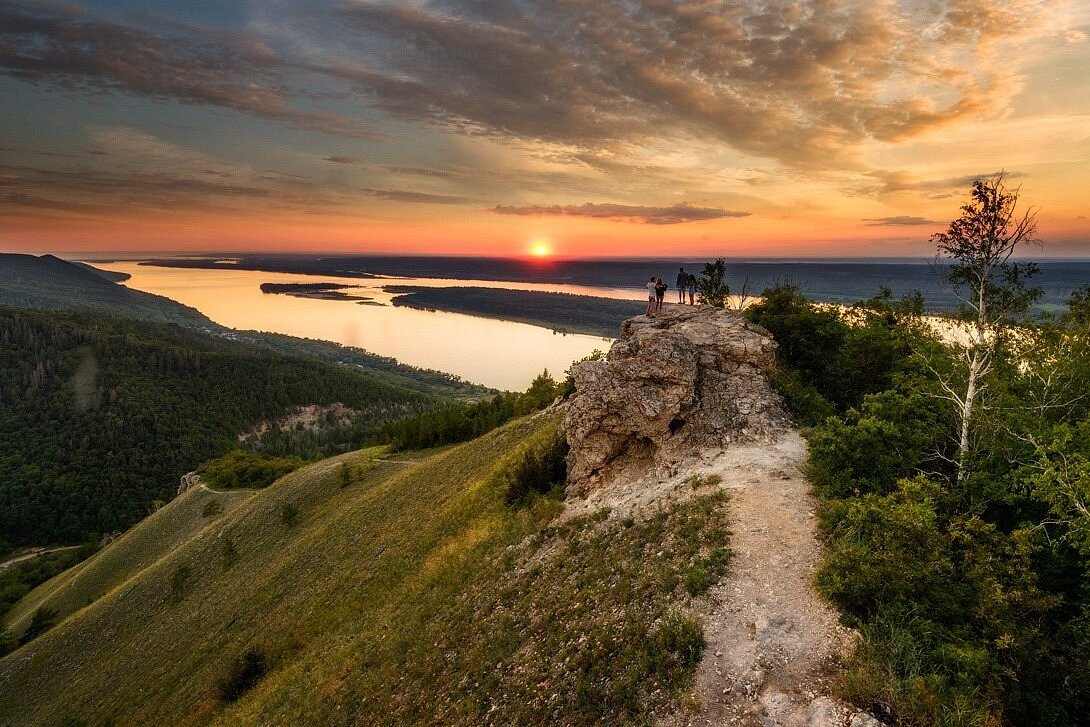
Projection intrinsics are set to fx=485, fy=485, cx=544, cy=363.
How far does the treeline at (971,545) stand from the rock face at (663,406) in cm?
537

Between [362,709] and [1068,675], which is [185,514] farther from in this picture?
[1068,675]

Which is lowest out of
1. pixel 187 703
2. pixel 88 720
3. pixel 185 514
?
pixel 185 514

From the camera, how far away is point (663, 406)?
24141 millimetres

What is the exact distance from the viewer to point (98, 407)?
19512cm

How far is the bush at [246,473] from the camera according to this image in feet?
283

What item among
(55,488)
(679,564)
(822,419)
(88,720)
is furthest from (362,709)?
(55,488)

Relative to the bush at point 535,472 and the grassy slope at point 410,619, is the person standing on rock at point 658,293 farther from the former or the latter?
the bush at point 535,472

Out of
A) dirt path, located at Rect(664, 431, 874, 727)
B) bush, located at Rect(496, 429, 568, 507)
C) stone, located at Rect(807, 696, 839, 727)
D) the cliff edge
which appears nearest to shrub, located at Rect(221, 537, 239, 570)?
bush, located at Rect(496, 429, 568, 507)

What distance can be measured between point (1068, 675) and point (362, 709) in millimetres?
20440

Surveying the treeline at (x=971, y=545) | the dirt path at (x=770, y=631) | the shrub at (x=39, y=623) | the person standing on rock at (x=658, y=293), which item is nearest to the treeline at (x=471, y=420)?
the person standing on rock at (x=658, y=293)

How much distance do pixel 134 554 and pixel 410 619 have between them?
212 feet

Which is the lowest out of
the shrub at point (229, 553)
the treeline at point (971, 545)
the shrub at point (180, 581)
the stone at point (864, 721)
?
the shrub at point (180, 581)

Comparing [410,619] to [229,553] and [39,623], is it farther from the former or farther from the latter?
[39,623]

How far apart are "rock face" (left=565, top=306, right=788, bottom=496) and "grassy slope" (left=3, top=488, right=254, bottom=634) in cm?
5896
